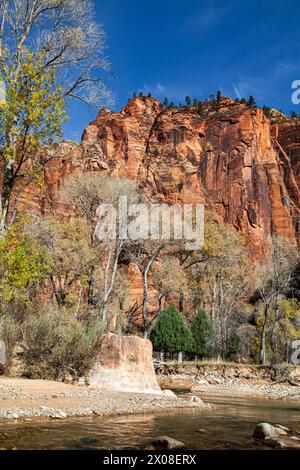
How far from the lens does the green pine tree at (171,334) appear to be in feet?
129

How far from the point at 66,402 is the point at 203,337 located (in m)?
31.3

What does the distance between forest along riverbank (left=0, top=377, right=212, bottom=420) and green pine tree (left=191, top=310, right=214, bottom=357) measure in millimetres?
26690

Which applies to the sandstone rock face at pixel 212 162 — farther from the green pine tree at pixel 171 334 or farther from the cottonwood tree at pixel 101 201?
the cottonwood tree at pixel 101 201

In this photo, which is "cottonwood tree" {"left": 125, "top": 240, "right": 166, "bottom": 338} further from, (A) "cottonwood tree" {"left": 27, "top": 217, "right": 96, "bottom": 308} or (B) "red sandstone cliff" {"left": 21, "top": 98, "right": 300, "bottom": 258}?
(B) "red sandstone cliff" {"left": 21, "top": 98, "right": 300, "bottom": 258}

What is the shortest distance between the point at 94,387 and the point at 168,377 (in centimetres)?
1789

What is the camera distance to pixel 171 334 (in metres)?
39.5

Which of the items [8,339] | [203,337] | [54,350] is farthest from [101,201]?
[8,339]

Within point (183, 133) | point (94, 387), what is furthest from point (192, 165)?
point (94, 387)

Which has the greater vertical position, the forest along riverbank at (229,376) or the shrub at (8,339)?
the shrub at (8,339)

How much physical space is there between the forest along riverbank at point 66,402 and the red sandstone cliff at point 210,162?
215 feet

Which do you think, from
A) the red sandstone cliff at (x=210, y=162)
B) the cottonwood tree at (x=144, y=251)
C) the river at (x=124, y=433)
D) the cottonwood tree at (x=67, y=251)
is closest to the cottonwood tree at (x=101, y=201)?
the cottonwood tree at (x=67, y=251)

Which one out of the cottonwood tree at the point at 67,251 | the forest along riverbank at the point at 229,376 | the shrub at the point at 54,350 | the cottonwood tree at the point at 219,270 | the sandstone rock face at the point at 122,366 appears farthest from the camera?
the cottonwood tree at the point at 219,270

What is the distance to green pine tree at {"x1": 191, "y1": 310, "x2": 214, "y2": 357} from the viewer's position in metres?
42.3

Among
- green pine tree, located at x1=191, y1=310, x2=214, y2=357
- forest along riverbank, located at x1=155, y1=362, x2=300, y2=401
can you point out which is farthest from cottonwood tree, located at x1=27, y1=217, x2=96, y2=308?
green pine tree, located at x1=191, y1=310, x2=214, y2=357
